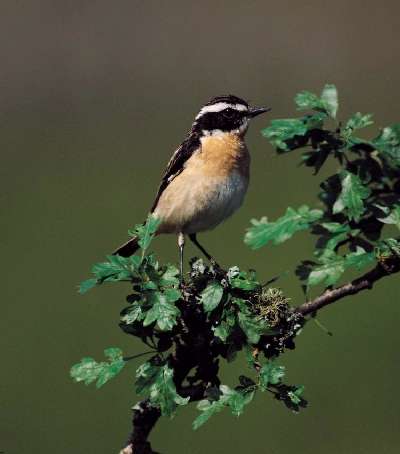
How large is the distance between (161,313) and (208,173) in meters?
2.39

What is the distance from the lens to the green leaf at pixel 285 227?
2951mm

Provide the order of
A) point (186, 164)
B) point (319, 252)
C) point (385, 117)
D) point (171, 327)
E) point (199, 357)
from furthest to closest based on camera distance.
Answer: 1. point (385, 117)
2. point (186, 164)
3. point (319, 252)
4. point (199, 357)
5. point (171, 327)

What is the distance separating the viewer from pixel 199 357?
8.66 feet

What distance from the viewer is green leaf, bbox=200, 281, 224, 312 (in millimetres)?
2476

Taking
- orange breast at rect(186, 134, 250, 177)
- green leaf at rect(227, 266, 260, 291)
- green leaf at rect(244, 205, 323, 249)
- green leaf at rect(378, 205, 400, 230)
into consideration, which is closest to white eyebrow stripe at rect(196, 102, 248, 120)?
orange breast at rect(186, 134, 250, 177)

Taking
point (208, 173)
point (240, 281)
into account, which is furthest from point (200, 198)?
point (240, 281)

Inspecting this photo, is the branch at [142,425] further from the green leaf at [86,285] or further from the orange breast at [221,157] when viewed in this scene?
the orange breast at [221,157]

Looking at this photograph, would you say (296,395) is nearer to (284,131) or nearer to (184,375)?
(184,375)

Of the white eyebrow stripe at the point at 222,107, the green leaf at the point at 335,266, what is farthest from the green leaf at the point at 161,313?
the white eyebrow stripe at the point at 222,107

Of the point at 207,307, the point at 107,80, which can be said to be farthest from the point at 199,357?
the point at 107,80

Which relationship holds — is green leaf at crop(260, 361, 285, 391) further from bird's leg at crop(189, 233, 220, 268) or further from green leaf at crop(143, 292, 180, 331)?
bird's leg at crop(189, 233, 220, 268)

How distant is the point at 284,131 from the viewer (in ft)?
9.95

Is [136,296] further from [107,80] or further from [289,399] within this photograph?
[107,80]

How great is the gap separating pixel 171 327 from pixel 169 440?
4.61m
